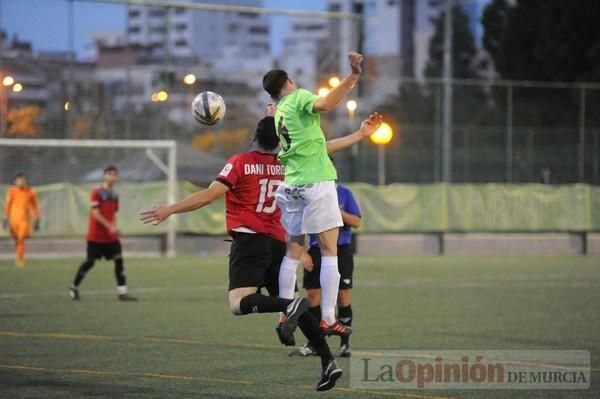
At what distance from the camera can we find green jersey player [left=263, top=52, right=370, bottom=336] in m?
9.88

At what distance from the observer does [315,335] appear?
9.77 metres

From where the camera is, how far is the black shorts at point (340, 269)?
43.1 ft

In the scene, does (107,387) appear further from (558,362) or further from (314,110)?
(558,362)

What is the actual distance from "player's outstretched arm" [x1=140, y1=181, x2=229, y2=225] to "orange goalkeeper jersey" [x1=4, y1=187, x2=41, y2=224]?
19.0m

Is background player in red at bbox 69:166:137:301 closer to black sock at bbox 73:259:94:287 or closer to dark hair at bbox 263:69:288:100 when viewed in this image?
black sock at bbox 73:259:94:287

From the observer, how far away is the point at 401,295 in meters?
21.4

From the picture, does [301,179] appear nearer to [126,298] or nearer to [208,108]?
[208,108]

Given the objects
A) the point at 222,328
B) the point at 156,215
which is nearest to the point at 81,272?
the point at 222,328

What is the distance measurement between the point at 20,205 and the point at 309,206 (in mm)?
19520

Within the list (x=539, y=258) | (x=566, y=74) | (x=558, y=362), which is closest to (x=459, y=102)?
(x=566, y=74)

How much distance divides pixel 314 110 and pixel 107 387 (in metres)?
3.23

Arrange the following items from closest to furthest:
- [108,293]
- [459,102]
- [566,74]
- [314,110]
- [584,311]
Result: [314,110], [584,311], [108,293], [459,102], [566,74]

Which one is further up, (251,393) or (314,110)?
(314,110)

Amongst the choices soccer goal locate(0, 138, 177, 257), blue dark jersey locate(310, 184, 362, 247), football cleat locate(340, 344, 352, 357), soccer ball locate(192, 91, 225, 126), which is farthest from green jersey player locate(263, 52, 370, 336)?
soccer goal locate(0, 138, 177, 257)
